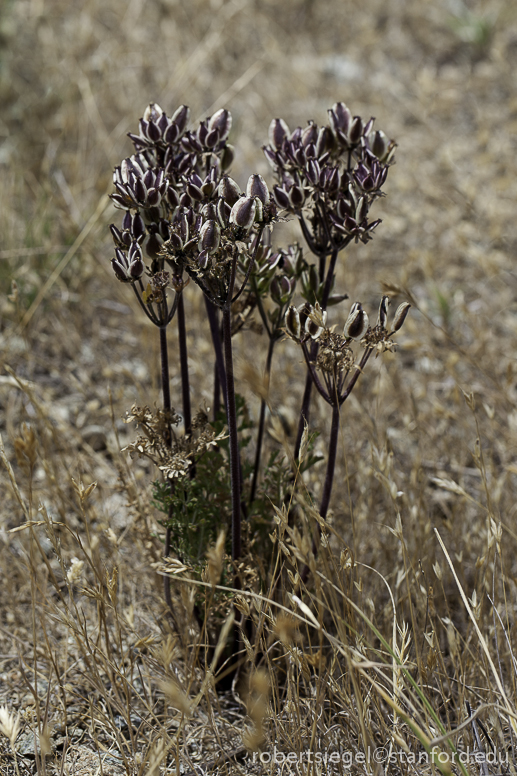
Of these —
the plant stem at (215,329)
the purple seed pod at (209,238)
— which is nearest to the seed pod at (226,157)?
the plant stem at (215,329)

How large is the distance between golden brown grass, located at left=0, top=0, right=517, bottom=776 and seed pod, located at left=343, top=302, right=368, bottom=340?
364mm

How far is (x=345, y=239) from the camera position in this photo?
1.55 m

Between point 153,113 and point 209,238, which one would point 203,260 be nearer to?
point 209,238

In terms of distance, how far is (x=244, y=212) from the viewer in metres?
→ 1.28

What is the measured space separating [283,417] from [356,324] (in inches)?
45.9

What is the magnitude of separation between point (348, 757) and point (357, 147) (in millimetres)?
1522

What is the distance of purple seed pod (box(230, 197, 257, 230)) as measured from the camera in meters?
1.28

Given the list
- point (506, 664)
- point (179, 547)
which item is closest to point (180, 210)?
point (179, 547)

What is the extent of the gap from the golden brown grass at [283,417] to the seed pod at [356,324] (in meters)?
0.36

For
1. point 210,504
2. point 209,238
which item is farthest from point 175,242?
point 210,504

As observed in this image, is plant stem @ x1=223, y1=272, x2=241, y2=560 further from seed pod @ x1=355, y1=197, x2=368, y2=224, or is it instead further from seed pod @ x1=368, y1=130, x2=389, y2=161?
seed pod @ x1=368, y1=130, x2=389, y2=161

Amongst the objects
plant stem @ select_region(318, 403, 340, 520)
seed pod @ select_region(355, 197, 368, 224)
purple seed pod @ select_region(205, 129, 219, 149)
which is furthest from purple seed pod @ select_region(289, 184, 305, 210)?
plant stem @ select_region(318, 403, 340, 520)

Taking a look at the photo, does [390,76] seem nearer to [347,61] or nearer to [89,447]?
[347,61]

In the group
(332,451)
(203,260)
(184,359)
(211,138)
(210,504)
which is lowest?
(210,504)
